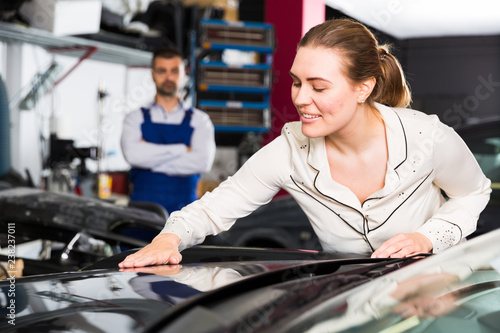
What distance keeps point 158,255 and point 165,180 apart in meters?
2.02

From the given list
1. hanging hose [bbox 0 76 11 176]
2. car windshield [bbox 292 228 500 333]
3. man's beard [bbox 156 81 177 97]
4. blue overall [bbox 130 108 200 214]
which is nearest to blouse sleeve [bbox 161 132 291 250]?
car windshield [bbox 292 228 500 333]

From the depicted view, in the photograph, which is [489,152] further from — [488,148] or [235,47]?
[235,47]

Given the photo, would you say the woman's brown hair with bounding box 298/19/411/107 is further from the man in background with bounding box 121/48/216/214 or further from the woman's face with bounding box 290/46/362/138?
the man in background with bounding box 121/48/216/214

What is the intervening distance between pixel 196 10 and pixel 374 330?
21.9 ft

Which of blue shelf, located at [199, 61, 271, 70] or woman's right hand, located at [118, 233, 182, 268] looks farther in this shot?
blue shelf, located at [199, 61, 271, 70]

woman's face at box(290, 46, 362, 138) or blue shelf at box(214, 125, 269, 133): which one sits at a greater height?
woman's face at box(290, 46, 362, 138)

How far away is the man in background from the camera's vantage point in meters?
3.34

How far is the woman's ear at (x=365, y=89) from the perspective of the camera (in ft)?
5.35

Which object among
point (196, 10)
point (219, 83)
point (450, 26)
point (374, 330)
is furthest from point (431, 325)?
point (450, 26)

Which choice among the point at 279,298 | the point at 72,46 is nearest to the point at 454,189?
the point at 279,298

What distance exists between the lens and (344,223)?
1.68m

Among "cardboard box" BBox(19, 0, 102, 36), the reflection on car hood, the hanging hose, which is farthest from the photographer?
"cardboard box" BBox(19, 0, 102, 36)

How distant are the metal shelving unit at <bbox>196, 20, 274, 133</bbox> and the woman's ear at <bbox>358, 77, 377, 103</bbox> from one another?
4569 mm

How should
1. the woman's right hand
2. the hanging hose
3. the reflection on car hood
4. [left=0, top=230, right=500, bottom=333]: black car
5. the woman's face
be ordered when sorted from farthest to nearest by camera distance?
the hanging hose, the woman's face, the woman's right hand, the reflection on car hood, [left=0, top=230, right=500, bottom=333]: black car
